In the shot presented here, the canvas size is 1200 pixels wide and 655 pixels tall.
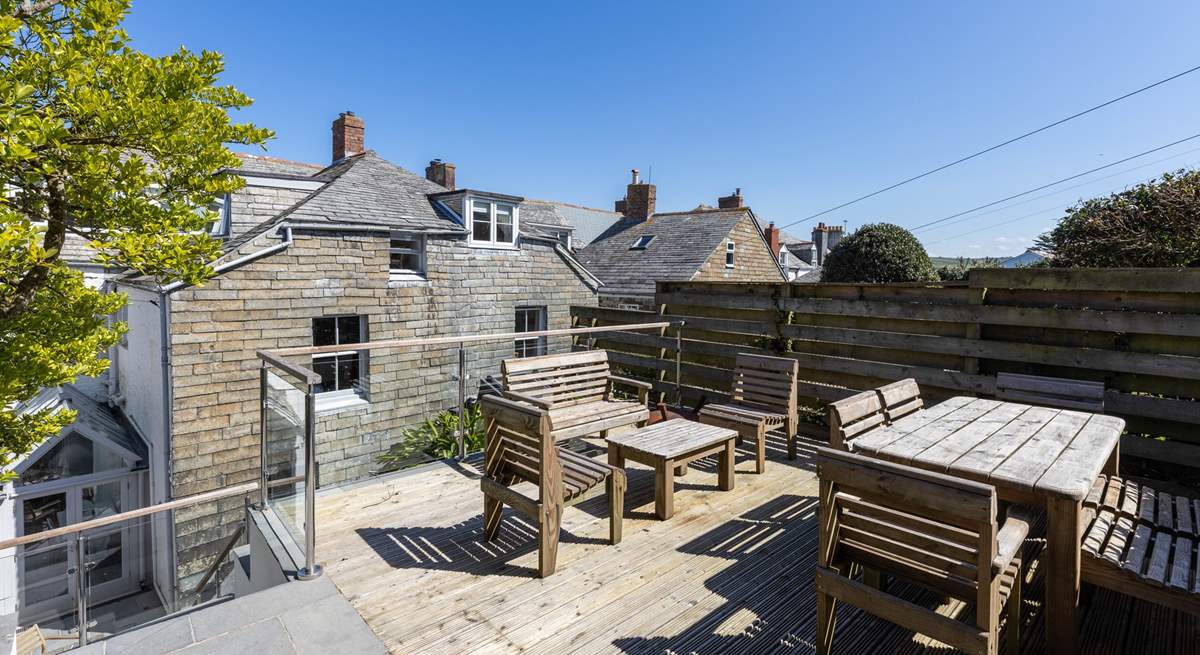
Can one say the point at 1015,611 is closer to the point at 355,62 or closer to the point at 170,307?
A: the point at 170,307

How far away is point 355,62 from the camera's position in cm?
1769

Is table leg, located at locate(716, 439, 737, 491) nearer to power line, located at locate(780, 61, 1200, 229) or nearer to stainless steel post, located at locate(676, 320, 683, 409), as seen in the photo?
stainless steel post, located at locate(676, 320, 683, 409)

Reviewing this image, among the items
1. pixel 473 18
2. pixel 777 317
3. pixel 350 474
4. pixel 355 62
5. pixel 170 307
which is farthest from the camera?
pixel 355 62

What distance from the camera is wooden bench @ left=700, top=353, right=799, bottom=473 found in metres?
5.20

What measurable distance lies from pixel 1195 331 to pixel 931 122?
17655 mm

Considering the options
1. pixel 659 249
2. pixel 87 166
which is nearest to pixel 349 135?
pixel 659 249

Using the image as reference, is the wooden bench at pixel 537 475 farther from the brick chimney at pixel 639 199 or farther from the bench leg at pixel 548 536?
the brick chimney at pixel 639 199

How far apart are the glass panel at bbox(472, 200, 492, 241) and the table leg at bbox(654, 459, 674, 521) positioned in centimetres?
1067

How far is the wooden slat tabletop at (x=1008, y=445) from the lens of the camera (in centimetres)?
248

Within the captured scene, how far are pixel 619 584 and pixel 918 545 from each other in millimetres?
1726

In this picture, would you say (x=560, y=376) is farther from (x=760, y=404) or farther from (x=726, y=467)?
(x=760, y=404)

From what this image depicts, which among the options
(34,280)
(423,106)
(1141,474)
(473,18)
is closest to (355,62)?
(423,106)

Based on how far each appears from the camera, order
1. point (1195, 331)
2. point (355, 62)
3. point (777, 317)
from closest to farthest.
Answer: point (1195, 331) < point (777, 317) < point (355, 62)

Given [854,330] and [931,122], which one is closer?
[854,330]
